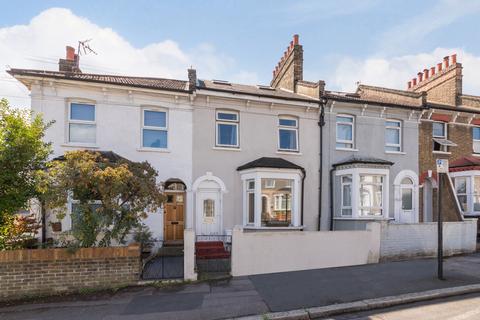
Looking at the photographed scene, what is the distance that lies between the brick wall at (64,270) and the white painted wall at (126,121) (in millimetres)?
3525

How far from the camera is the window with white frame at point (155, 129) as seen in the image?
11.9 meters

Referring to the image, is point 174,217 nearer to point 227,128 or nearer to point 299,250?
point 227,128

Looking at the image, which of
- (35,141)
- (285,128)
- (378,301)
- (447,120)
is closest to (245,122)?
(285,128)

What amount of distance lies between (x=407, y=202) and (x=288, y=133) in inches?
250

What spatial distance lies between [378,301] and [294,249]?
Result: 307cm

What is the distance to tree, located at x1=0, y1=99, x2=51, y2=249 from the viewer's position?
7371 millimetres

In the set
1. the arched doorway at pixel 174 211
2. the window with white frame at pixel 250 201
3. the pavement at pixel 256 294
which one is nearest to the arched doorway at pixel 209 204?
the arched doorway at pixel 174 211

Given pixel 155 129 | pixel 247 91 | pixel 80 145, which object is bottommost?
pixel 80 145

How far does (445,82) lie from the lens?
1664cm

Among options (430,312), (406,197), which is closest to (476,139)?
(406,197)

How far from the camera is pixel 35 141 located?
7.73m

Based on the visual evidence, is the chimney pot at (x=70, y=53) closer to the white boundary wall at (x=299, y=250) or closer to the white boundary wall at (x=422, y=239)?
the white boundary wall at (x=299, y=250)

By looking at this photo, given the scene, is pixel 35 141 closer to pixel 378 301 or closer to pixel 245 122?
pixel 245 122

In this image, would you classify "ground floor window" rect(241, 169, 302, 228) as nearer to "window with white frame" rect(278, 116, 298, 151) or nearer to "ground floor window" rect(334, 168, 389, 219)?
"window with white frame" rect(278, 116, 298, 151)
